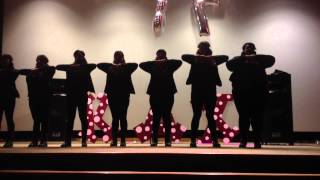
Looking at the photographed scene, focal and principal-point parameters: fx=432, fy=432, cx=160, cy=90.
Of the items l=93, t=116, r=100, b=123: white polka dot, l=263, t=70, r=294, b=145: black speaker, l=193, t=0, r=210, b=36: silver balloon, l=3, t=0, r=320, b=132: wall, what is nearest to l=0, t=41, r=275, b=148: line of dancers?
l=263, t=70, r=294, b=145: black speaker

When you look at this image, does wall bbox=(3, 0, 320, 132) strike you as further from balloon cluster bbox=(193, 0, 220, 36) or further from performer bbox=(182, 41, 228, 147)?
performer bbox=(182, 41, 228, 147)

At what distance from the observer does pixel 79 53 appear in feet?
20.0

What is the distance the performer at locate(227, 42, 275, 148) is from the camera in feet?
18.7

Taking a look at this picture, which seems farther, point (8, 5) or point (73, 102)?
point (8, 5)

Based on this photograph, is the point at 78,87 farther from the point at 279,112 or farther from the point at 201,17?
the point at 201,17

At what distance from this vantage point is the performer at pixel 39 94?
6.21m
